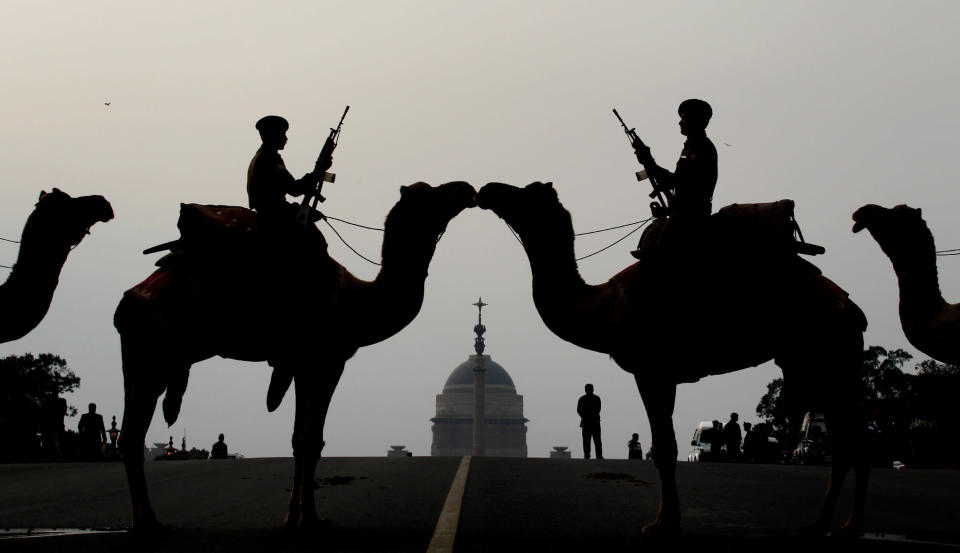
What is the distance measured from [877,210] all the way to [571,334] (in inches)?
125

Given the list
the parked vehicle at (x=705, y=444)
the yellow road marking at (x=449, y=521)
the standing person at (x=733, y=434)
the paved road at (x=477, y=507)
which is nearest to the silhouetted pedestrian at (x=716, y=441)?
the parked vehicle at (x=705, y=444)

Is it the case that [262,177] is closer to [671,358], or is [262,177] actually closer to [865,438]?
[671,358]

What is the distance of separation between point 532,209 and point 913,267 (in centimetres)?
370

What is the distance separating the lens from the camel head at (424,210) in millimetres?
12328

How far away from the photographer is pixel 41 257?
1187cm

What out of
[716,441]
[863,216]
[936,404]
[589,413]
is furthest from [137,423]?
[936,404]

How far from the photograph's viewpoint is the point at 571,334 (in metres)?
12.1

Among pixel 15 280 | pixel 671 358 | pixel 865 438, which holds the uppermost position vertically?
pixel 15 280

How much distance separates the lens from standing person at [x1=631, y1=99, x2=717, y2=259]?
11555mm

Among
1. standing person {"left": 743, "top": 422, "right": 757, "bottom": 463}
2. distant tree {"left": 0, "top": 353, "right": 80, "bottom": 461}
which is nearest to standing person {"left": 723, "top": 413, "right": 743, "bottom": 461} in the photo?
standing person {"left": 743, "top": 422, "right": 757, "bottom": 463}

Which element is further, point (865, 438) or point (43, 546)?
point (865, 438)

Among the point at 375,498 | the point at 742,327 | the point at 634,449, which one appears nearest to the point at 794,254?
the point at 742,327

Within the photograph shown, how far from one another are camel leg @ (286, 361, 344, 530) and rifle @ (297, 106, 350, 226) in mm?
1573

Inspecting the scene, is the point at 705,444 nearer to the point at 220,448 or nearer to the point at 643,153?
the point at 220,448
